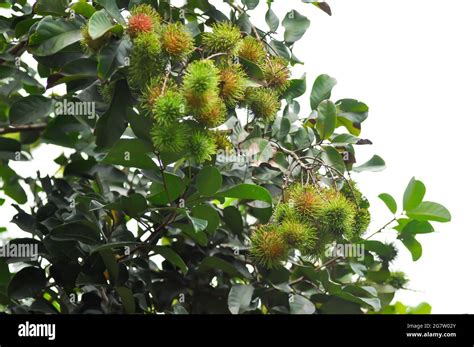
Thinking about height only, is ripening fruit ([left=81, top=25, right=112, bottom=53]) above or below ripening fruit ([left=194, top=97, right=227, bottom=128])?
above

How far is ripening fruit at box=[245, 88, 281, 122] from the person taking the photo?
124 cm

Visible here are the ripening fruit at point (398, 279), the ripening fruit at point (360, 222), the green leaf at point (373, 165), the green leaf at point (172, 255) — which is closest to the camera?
the ripening fruit at point (360, 222)

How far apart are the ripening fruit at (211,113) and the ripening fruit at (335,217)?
0.72ft

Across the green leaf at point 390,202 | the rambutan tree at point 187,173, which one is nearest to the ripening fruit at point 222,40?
the rambutan tree at point 187,173

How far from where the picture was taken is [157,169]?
127 cm

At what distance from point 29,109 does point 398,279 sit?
2.96ft

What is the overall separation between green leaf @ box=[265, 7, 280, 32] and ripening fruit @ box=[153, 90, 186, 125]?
1.50 ft

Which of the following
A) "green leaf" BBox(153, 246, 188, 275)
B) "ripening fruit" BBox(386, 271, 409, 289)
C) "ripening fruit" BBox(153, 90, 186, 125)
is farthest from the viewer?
"ripening fruit" BBox(386, 271, 409, 289)

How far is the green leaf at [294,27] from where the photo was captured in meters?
1.45

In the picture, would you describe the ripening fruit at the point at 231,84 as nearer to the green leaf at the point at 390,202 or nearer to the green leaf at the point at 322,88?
the green leaf at the point at 322,88

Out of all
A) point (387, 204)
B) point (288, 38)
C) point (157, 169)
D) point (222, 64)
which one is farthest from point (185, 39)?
point (387, 204)

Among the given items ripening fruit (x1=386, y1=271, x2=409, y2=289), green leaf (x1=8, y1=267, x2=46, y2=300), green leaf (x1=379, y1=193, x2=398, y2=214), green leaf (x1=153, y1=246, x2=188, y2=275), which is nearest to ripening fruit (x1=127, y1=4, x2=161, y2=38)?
green leaf (x1=153, y1=246, x2=188, y2=275)

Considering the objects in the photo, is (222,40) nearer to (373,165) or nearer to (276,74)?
(276,74)

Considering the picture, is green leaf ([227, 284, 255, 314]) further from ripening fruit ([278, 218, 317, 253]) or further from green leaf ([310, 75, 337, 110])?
green leaf ([310, 75, 337, 110])
